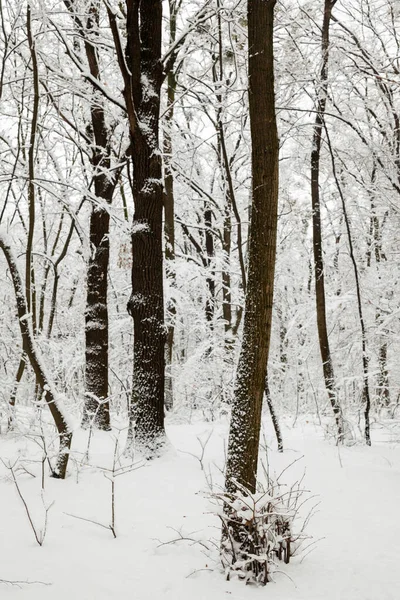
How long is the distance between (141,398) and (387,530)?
2948 mm

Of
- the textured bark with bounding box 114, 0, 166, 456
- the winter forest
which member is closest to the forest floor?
the winter forest

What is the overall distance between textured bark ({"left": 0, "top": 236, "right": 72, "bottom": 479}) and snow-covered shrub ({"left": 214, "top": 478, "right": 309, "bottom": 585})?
2.24m

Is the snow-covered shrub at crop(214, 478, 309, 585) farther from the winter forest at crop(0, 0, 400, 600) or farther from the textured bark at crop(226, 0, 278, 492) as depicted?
the textured bark at crop(226, 0, 278, 492)

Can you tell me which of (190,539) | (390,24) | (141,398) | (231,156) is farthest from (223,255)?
(190,539)

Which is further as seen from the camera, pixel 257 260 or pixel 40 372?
pixel 40 372

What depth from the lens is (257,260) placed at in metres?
3.36

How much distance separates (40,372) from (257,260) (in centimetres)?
259

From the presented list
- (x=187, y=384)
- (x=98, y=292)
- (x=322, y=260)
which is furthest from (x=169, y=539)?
(x=187, y=384)

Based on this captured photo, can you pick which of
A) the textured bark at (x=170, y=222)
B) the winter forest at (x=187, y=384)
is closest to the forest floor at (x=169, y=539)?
the winter forest at (x=187, y=384)

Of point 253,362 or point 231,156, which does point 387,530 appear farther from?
point 231,156

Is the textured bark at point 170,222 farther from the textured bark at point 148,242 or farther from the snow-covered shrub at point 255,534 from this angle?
the snow-covered shrub at point 255,534

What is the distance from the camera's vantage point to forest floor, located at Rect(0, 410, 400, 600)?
277 centimetres

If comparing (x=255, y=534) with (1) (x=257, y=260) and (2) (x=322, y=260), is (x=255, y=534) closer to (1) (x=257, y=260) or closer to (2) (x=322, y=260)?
(1) (x=257, y=260)

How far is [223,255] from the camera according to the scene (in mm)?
12492
